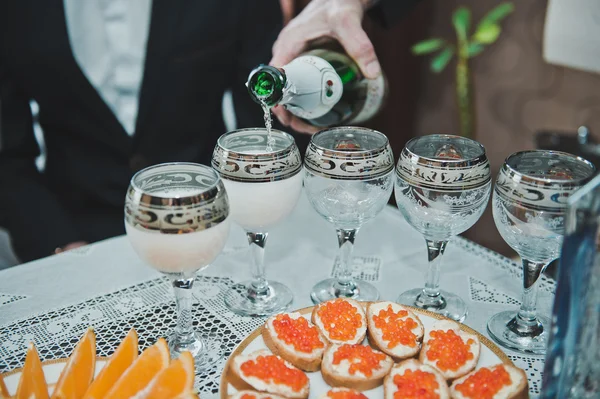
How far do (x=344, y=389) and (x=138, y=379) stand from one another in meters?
0.23

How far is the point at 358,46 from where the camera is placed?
116cm

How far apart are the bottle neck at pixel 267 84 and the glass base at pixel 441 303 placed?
1.28ft

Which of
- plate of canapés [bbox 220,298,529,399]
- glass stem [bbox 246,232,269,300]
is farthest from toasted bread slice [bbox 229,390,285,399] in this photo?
glass stem [bbox 246,232,269,300]

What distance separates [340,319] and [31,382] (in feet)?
1.25

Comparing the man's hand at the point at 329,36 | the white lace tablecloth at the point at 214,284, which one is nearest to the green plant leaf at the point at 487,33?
the man's hand at the point at 329,36

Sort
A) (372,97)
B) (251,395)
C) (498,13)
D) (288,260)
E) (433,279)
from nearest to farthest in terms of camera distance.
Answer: (251,395), (433,279), (288,260), (372,97), (498,13)

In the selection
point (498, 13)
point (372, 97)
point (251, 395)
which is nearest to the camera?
point (251, 395)

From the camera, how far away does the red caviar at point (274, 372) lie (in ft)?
2.22

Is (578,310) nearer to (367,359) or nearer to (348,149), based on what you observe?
(367,359)

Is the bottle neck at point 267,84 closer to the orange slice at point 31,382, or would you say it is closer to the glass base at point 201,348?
the glass base at point 201,348

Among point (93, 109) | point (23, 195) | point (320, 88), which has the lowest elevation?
point (23, 195)

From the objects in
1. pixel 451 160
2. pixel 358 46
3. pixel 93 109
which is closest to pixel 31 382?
pixel 451 160

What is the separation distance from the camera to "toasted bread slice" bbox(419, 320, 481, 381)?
0.72 meters

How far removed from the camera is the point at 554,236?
778 millimetres
